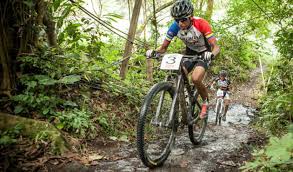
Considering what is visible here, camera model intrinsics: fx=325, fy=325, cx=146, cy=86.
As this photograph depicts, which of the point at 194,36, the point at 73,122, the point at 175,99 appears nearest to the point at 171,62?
the point at 175,99

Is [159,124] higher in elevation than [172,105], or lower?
lower

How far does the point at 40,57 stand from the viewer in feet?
17.1

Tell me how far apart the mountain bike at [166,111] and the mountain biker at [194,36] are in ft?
0.70

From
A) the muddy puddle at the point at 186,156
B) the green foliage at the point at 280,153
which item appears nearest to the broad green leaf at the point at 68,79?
the muddy puddle at the point at 186,156

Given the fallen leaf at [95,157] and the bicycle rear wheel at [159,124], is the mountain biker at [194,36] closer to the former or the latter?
the bicycle rear wheel at [159,124]

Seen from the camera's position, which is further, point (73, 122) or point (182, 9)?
point (73, 122)

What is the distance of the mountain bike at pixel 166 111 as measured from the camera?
3.78 meters

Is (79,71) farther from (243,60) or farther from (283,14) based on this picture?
(243,60)

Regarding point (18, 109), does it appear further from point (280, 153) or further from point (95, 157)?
point (280, 153)

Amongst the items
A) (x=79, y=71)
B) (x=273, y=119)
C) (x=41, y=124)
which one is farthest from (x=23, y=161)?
(x=273, y=119)

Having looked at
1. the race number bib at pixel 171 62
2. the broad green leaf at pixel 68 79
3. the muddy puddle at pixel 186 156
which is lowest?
the muddy puddle at pixel 186 156

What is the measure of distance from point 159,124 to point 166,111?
0.36 meters

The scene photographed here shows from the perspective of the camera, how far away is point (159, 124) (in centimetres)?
408

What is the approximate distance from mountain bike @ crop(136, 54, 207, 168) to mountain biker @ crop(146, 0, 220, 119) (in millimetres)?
213
